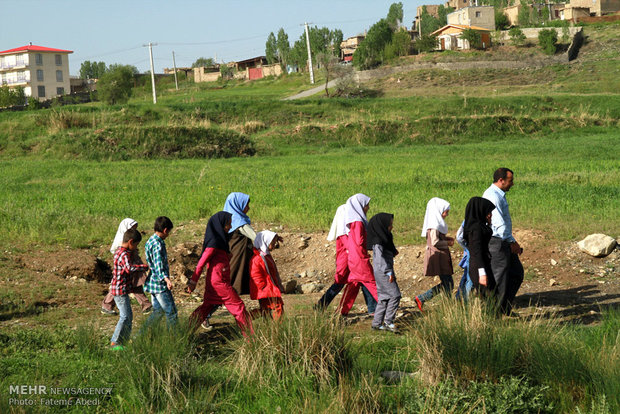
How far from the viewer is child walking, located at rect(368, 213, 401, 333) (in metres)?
7.89

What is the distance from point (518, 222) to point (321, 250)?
13.2 feet

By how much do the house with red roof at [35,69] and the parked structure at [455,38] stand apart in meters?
53.1

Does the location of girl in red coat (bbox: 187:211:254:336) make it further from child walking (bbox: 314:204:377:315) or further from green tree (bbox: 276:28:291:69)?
green tree (bbox: 276:28:291:69)

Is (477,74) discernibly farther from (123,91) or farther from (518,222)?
(518,222)

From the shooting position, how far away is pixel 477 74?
63.3 metres

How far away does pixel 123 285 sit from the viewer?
728 cm

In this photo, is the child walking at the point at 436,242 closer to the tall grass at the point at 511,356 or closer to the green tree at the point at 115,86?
the tall grass at the point at 511,356

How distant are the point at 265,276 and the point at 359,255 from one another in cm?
128

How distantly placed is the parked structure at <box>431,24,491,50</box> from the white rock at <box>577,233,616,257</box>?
66.6m

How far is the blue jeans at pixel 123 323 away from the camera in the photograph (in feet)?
23.2

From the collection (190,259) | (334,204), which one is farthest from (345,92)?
(190,259)

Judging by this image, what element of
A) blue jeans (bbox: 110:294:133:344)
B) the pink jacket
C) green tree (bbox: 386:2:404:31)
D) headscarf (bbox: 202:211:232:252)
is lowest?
blue jeans (bbox: 110:294:133:344)

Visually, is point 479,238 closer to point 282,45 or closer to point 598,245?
point 598,245

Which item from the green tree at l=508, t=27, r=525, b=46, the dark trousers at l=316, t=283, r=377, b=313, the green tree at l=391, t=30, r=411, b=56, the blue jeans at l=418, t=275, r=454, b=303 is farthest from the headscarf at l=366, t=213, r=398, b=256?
the green tree at l=508, t=27, r=525, b=46
